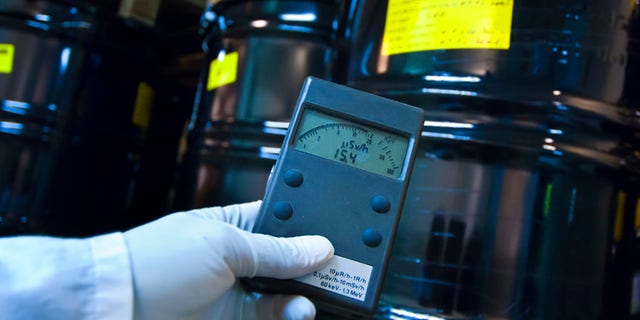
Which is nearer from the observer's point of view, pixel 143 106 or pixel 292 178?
pixel 292 178

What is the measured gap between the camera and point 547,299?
25.6 inches

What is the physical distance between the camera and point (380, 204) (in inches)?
22.2

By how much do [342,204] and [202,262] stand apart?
0.15 meters

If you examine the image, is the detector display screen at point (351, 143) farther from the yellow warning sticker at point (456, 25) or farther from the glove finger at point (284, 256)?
the yellow warning sticker at point (456, 25)

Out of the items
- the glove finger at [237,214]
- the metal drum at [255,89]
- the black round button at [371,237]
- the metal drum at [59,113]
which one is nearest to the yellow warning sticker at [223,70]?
the metal drum at [255,89]

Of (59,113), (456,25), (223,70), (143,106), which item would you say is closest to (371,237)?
(456,25)

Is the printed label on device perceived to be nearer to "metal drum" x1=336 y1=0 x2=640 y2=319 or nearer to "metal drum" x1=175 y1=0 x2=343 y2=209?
"metal drum" x1=336 y1=0 x2=640 y2=319

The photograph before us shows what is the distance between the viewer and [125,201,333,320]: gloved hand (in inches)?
18.9

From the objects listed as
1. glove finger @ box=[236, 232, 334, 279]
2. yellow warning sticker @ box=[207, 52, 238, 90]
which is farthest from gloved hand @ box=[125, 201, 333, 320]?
yellow warning sticker @ box=[207, 52, 238, 90]

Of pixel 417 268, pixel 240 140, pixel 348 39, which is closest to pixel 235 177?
pixel 240 140

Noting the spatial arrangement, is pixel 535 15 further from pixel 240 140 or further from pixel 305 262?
pixel 240 140

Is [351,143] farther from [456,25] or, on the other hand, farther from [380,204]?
[456,25]

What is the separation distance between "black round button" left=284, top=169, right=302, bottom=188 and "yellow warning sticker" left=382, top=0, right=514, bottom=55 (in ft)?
0.90

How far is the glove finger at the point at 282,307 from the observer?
528 mm
